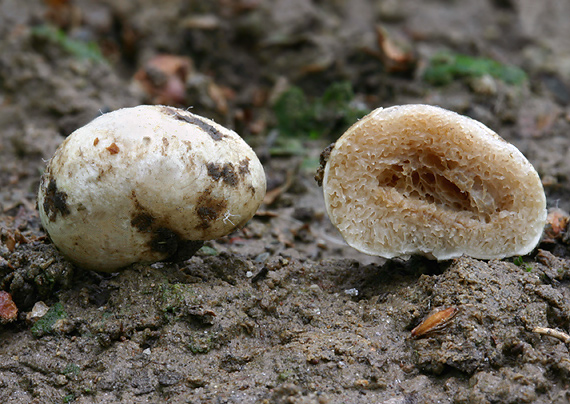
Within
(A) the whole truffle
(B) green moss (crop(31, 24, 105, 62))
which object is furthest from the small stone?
(B) green moss (crop(31, 24, 105, 62))

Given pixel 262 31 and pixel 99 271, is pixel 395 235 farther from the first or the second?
pixel 262 31

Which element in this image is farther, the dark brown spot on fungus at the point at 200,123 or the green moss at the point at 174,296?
the dark brown spot on fungus at the point at 200,123

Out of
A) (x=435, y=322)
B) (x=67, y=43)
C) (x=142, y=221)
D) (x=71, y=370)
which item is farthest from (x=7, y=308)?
(x=67, y=43)

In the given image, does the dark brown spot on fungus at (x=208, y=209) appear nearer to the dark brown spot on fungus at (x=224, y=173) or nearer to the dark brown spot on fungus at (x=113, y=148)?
the dark brown spot on fungus at (x=224, y=173)

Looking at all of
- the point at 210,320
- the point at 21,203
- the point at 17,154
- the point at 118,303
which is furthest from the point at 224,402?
the point at 17,154

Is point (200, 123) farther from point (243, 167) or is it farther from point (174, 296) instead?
point (174, 296)

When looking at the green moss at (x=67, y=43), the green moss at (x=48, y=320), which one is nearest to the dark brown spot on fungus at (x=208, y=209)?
the green moss at (x=48, y=320)
